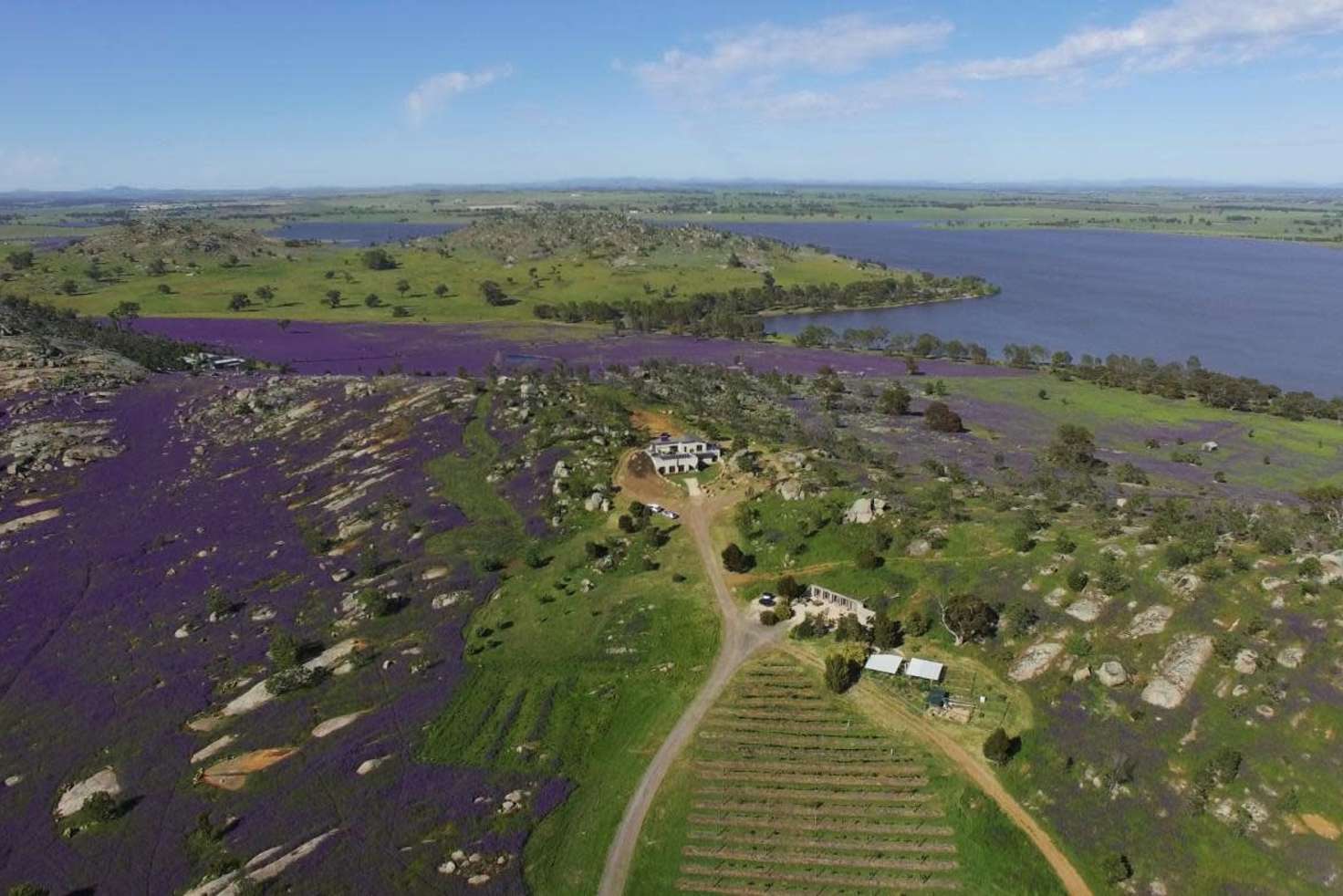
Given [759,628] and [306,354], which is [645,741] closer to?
[759,628]

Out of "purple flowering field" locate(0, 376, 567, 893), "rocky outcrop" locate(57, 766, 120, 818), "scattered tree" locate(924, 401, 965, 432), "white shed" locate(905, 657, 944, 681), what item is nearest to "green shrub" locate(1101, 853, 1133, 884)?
"white shed" locate(905, 657, 944, 681)

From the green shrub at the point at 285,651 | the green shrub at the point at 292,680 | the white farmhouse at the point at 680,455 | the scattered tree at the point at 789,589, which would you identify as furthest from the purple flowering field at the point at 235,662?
the scattered tree at the point at 789,589

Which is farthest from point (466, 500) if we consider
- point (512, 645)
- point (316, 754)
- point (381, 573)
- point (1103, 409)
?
point (1103, 409)

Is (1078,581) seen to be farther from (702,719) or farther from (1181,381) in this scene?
(1181,381)

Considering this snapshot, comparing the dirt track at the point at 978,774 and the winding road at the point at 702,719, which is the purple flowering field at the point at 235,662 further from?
the dirt track at the point at 978,774

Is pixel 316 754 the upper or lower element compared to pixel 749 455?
lower

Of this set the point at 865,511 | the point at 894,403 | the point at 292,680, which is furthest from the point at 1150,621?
the point at 894,403

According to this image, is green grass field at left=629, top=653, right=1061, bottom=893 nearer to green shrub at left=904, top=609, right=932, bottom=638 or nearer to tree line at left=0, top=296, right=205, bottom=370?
green shrub at left=904, top=609, right=932, bottom=638
